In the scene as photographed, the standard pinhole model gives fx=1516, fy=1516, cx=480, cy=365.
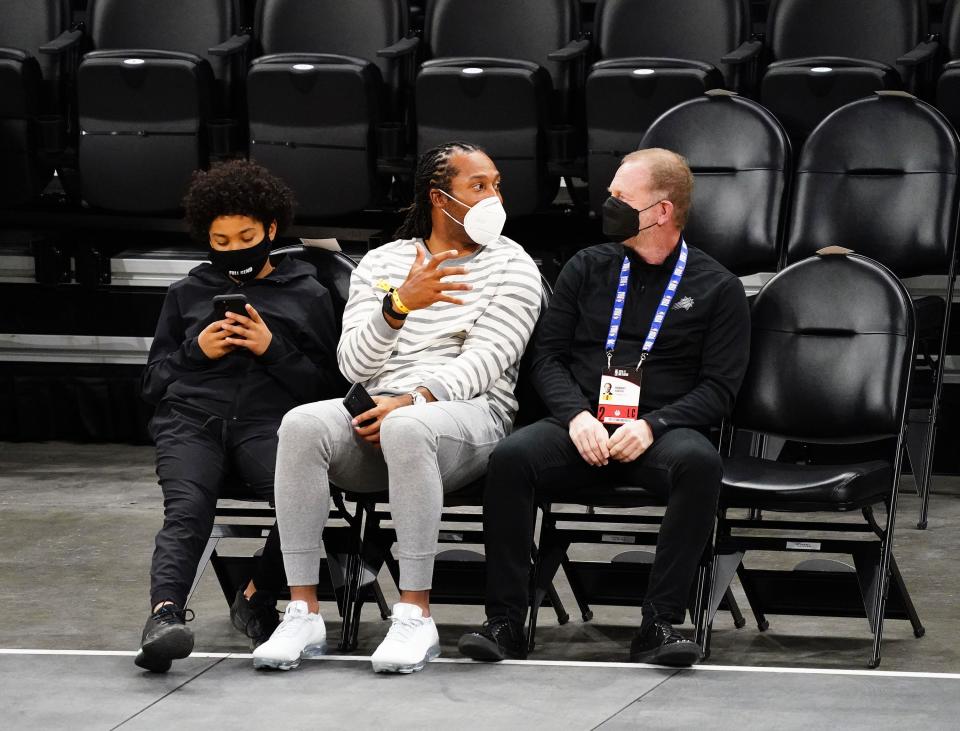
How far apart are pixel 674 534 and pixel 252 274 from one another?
111 cm

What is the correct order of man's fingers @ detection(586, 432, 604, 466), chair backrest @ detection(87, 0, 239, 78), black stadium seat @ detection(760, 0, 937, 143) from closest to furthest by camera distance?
man's fingers @ detection(586, 432, 604, 466) < black stadium seat @ detection(760, 0, 937, 143) < chair backrest @ detection(87, 0, 239, 78)

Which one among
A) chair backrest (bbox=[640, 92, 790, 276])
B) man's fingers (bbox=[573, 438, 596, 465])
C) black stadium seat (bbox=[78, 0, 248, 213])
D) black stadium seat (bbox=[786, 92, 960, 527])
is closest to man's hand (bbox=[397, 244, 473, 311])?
man's fingers (bbox=[573, 438, 596, 465])

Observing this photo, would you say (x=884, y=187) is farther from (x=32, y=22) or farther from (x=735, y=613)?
(x=32, y=22)

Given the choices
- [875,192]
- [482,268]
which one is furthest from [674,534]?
[875,192]

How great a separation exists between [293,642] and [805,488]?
1032 mm

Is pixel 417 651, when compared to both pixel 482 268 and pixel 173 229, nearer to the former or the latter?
pixel 482 268

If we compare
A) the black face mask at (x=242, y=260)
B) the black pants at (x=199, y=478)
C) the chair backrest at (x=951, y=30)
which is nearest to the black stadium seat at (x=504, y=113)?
the chair backrest at (x=951, y=30)

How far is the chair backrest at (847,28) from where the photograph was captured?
4883mm

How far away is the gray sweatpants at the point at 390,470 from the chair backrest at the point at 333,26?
8.26 feet

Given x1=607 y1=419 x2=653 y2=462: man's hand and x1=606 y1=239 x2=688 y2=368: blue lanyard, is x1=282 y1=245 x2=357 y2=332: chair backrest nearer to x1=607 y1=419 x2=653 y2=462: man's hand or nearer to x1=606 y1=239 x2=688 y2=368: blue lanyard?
x1=606 y1=239 x2=688 y2=368: blue lanyard

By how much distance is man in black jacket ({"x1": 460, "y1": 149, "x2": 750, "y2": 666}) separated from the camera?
9.41ft

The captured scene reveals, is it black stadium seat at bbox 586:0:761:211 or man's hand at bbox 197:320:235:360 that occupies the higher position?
black stadium seat at bbox 586:0:761:211

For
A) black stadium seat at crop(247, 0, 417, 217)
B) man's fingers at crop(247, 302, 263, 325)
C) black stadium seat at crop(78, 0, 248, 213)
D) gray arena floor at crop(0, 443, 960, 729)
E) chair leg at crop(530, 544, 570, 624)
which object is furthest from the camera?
black stadium seat at crop(78, 0, 248, 213)

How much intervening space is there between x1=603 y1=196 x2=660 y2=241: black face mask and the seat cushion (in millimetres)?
538
